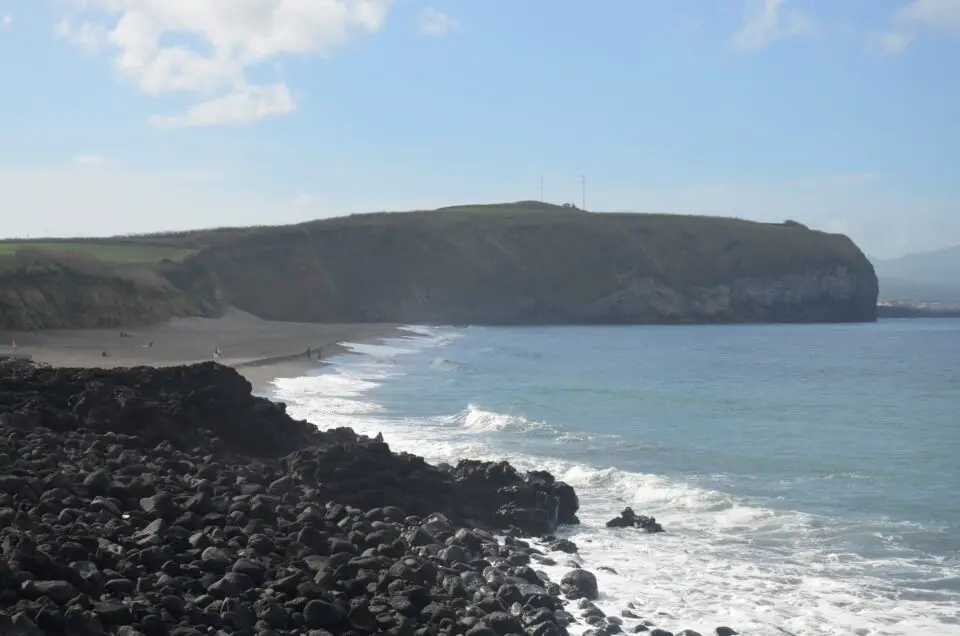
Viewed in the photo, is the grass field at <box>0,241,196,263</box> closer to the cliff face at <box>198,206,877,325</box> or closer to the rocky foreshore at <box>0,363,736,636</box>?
the cliff face at <box>198,206,877,325</box>

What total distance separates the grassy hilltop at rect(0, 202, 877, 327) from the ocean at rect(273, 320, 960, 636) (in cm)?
4385

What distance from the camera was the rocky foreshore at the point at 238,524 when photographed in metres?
8.40

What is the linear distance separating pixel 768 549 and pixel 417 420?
13708mm

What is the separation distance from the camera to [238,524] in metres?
10.9

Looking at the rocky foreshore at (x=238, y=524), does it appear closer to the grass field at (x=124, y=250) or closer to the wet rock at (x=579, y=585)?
the wet rock at (x=579, y=585)

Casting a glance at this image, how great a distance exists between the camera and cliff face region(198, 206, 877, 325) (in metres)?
95.6

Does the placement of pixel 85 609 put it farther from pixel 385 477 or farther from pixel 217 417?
pixel 217 417

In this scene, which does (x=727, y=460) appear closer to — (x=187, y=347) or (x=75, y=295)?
(x=187, y=347)

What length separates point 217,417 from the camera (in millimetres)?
16609

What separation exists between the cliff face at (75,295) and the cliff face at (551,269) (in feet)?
111

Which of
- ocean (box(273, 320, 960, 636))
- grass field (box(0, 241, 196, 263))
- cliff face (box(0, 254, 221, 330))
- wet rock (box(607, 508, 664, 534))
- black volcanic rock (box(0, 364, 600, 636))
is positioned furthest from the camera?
grass field (box(0, 241, 196, 263))

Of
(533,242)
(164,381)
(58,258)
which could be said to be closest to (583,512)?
(164,381)

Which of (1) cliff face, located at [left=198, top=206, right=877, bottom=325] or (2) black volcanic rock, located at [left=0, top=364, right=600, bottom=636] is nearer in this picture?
(2) black volcanic rock, located at [left=0, top=364, right=600, bottom=636]

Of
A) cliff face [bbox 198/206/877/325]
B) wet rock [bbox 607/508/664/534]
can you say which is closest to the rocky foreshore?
wet rock [bbox 607/508/664/534]
